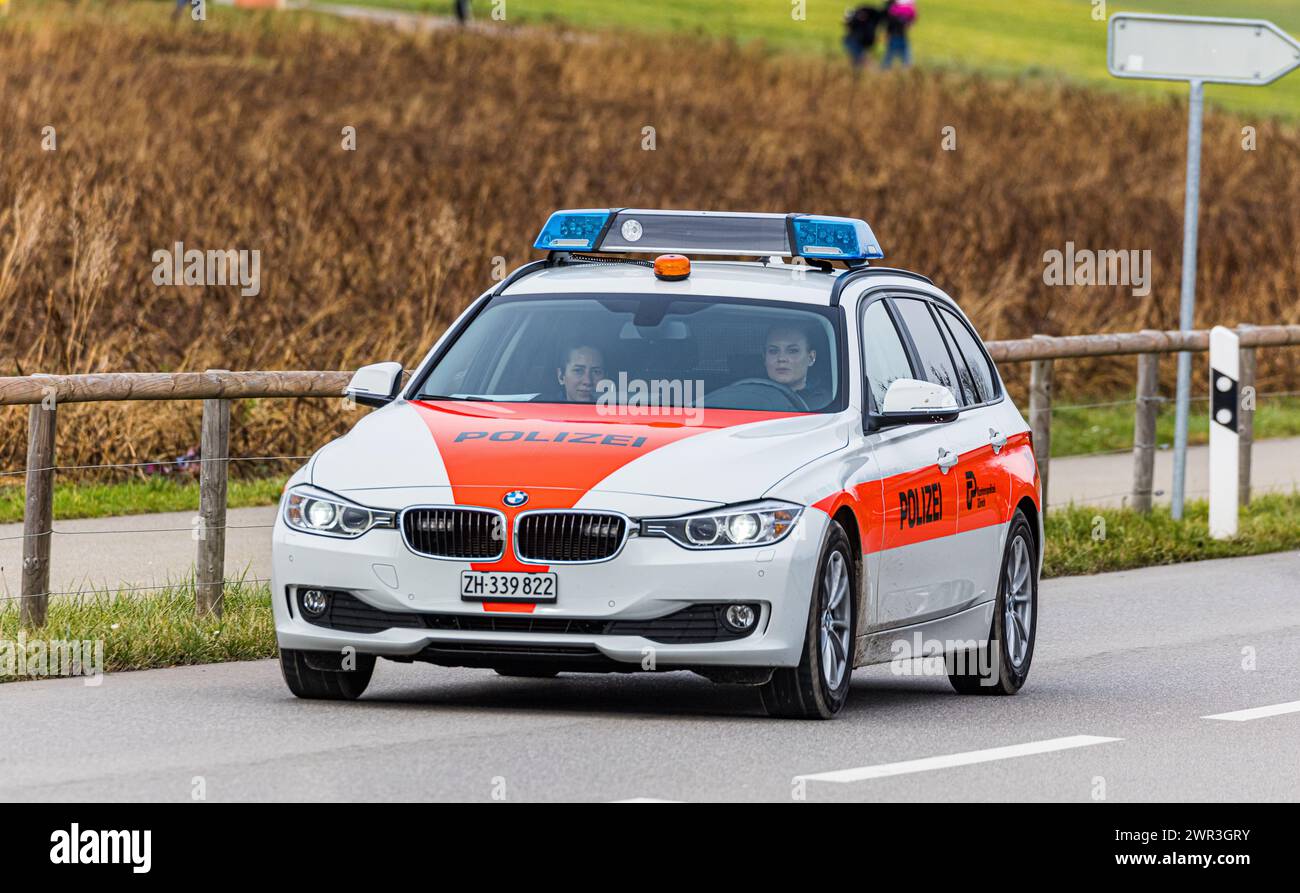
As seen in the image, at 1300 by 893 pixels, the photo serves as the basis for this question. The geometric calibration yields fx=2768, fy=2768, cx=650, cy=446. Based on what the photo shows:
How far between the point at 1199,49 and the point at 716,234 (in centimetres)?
726

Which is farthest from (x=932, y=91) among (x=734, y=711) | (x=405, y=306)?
(x=734, y=711)

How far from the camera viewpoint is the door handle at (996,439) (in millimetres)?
11312

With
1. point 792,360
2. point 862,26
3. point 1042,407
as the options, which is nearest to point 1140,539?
point 1042,407

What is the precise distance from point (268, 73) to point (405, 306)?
14916mm

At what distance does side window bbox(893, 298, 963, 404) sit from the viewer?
1107 centimetres

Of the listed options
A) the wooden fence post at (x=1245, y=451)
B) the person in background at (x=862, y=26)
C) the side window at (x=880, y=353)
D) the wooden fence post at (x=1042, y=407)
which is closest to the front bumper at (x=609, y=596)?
the side window at (x=880, y=353)

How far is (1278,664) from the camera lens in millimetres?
12000

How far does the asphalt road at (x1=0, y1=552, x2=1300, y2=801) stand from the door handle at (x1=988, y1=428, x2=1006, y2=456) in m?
1.00

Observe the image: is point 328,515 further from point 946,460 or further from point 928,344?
point 928,344

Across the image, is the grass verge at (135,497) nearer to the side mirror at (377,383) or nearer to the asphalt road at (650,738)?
the asphalt road at (650,738)

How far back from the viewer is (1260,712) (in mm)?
10414

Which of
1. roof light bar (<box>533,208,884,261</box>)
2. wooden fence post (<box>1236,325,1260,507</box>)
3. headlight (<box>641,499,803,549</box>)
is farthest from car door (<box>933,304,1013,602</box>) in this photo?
wooden fence post (<box>1236,325,1260,507</box>)

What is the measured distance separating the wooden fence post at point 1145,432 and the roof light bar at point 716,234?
6571 millimetres
